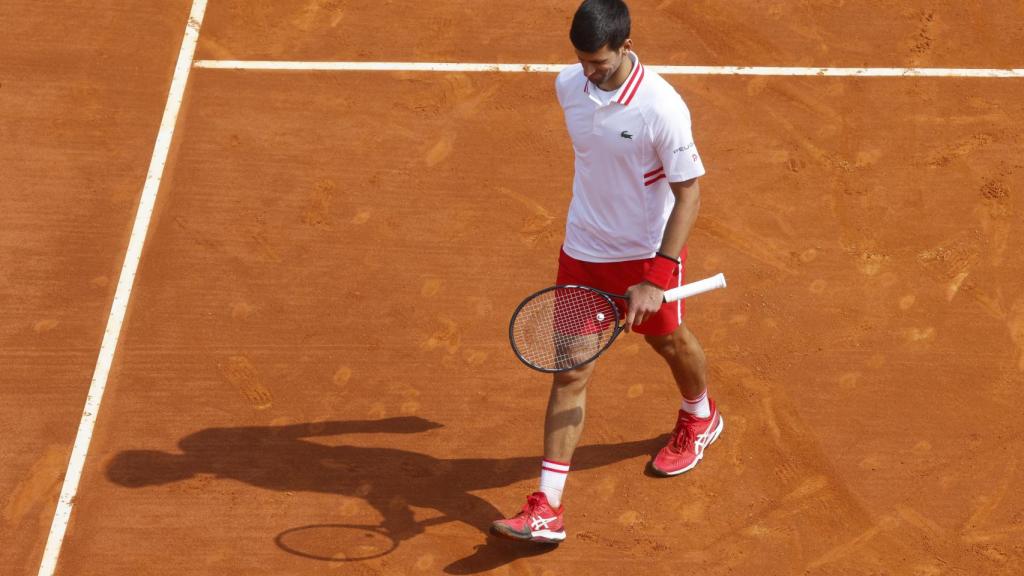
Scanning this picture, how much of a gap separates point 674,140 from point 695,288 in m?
0.68

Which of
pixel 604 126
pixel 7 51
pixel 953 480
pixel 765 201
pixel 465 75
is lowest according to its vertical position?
pixel 953 480

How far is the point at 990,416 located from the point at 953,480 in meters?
0.51

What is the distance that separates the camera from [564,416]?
5.46m

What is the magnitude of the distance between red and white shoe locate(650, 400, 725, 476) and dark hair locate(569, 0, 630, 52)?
2209 millimetres

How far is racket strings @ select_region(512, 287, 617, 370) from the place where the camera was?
5.30m

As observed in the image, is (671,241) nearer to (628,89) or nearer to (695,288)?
(695,288)

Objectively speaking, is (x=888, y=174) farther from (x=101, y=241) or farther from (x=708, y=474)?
(x=101, y=241)

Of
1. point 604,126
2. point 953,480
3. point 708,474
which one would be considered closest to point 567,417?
point 708,474

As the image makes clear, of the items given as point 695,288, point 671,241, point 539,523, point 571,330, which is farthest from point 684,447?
point 671,241

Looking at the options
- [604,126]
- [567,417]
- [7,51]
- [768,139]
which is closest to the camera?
[604,126]

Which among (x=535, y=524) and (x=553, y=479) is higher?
(x=553, y=479)

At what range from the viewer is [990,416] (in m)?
6.18

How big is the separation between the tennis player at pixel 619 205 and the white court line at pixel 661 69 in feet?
10.1

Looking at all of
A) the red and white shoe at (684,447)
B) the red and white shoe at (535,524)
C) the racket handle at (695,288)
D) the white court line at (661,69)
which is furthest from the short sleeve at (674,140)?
the white court line at (661,69)
